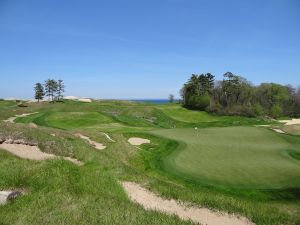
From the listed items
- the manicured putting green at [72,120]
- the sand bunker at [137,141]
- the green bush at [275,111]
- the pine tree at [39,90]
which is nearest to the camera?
the sand bunker at [137,141]

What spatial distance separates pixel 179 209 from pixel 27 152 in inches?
465

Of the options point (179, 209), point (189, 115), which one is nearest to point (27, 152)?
point (179, 209)

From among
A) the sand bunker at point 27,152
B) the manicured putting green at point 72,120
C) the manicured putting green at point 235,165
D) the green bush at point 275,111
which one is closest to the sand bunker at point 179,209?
the manicured putting green at point 235,165

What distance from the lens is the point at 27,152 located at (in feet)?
66.9

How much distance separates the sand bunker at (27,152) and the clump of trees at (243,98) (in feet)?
216

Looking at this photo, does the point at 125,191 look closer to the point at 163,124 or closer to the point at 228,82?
the point at 163,124

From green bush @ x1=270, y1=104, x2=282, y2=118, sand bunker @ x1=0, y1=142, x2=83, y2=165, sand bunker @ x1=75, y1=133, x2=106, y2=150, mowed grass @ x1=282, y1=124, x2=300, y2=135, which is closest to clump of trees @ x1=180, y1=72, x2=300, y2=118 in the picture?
green bush @ x1=270, y1=104, x2=282, y2=118

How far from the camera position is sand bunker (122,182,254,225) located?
11.9 metres

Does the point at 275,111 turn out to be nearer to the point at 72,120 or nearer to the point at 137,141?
the point at 72,120

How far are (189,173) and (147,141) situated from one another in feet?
47.3

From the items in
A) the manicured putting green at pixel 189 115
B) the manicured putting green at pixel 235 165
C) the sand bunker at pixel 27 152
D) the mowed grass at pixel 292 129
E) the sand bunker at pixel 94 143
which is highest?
the sand bunker at pixel 27 152

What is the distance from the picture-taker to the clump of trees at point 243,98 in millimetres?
83750

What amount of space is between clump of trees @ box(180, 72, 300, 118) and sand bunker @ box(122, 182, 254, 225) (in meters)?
69.8

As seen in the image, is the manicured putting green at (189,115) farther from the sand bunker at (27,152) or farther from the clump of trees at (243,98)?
the sand bunker at (27,152)
